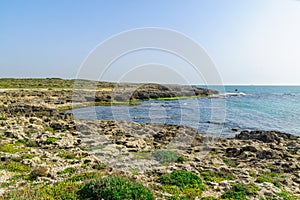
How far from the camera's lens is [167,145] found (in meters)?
18.7

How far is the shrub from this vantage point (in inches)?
300

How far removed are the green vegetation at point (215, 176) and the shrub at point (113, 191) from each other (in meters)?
4.02

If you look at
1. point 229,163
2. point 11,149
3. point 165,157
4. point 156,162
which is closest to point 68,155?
point 11,149

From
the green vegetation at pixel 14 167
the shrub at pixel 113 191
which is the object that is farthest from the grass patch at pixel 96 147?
the shrub at pixel 113 191

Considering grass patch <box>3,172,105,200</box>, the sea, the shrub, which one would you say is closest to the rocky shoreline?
grass patch <box>3,172,105,200</box>

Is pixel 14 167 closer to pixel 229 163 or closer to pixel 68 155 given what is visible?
pixel 68 155

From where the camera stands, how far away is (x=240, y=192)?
9406 millimetres

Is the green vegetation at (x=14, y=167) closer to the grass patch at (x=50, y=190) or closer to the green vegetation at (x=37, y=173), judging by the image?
the green vegetation at (x=37, y=173)

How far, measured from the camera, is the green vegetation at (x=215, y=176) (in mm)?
10999

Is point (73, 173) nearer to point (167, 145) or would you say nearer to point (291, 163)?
point (167, 145)

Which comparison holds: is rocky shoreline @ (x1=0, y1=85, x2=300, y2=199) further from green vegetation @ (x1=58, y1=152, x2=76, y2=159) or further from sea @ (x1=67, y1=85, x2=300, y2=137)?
sea @ (x1=67, y1=85, x2=300, y2=137)

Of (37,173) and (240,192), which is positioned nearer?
(240,192)

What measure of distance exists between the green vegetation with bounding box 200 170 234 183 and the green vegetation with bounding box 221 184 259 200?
1146 millimetres

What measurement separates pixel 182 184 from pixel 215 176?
2.63 m
